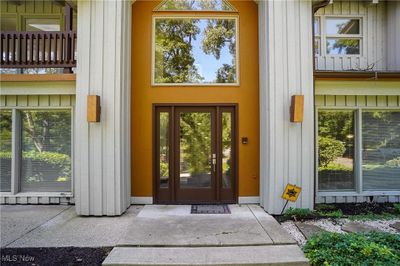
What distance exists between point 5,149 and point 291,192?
6910mm

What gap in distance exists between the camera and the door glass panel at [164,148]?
269 inches

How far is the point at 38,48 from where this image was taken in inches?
256

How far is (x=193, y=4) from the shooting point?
6.98m

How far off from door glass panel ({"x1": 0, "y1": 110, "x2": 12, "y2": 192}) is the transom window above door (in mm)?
3848

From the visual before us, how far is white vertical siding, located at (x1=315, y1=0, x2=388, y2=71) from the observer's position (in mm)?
7250

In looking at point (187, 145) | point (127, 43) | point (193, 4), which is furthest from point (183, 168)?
point (193, 4)

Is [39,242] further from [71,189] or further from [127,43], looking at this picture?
[127,43]

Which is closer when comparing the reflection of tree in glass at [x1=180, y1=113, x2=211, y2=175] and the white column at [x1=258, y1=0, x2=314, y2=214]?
the white column at [x1=258, y1=0, x2=314, y2=214]

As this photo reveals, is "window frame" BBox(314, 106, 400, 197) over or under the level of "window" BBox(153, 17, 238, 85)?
under

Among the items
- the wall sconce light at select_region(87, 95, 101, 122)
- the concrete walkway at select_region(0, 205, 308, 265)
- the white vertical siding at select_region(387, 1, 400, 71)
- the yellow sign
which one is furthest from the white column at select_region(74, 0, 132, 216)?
Answer: the white vertical siding at select_region(387, 1, 400, 71)

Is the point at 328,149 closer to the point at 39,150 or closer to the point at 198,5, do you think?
the point at 198,5

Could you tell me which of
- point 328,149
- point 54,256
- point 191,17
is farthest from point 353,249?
point 191,17

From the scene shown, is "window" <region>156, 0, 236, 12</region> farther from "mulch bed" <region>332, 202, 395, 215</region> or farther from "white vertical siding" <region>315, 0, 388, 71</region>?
"mulch bed" <region>332, 202, 395, 215</region>

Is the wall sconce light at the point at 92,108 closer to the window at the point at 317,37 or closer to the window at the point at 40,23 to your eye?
the window at the point at 40,23
